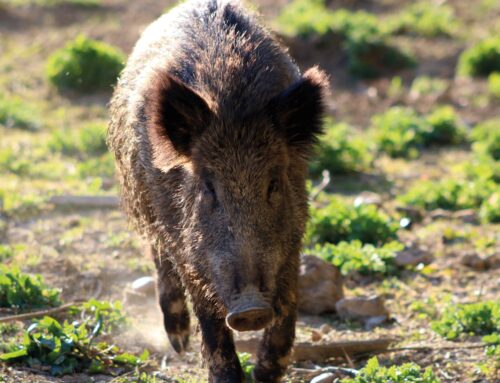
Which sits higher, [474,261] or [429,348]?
[474,261]

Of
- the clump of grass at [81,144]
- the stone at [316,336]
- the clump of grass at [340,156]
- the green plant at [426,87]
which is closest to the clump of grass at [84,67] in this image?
the clump of grass at [81,144]

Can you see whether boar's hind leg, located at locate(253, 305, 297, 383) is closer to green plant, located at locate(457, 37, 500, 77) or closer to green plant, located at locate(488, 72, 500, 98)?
green plant, located at locate(488, 72, 500, 98)

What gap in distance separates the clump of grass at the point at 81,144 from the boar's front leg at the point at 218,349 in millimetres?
4831

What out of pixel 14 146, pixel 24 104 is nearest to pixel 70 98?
pixel 24 104

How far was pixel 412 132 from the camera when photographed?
10117 millimetres

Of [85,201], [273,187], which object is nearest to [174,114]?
[273,187]

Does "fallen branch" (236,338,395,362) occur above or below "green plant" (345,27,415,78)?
below

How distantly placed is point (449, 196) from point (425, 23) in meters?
7.26

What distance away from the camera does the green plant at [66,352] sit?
4973 mm

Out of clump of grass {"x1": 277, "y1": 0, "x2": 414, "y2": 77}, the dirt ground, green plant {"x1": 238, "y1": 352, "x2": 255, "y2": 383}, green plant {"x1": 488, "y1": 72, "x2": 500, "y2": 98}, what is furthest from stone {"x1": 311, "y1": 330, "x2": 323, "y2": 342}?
clump of grass {"x1": 277, "y1": 0, "x2": 414, "y2": 77}

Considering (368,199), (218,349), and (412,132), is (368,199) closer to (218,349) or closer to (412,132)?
(412,132)

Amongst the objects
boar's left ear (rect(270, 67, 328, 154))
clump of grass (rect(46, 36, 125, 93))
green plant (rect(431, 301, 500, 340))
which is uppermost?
clump of grass (rect(46, 36, 125, 93))

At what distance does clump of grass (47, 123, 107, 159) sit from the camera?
9398 mm

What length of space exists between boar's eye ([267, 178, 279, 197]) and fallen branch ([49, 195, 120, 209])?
343 centimetres
